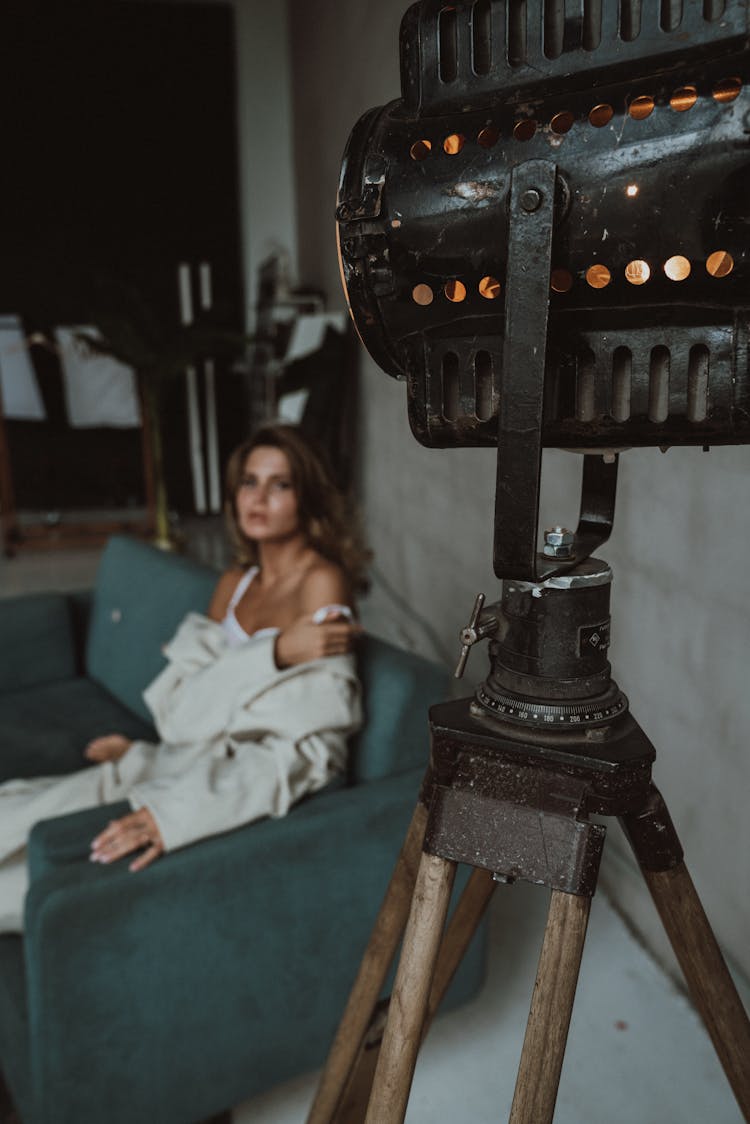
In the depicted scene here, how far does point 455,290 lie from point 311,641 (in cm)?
103

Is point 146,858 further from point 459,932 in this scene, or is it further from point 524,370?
point 524,370

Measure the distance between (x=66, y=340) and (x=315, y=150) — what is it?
210cm

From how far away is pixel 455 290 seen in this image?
67 centimetres

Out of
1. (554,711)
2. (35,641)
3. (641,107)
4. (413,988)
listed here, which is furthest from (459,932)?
(35,641)

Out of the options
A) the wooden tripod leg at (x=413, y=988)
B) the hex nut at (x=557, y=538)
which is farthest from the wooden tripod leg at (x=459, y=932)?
the hex nut at (x=557, y=538)

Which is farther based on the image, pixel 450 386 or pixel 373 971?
pixel 373 971

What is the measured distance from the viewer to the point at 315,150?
5.27m

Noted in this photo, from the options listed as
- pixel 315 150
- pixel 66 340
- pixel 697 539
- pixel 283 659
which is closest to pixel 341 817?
pixel 283 659

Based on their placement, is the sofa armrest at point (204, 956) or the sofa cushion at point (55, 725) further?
the sofa cushion at point (55, 725)

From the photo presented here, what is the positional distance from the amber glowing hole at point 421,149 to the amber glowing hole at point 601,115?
4.9 inches

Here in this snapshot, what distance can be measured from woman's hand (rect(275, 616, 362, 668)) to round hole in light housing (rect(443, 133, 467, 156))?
3.55ft

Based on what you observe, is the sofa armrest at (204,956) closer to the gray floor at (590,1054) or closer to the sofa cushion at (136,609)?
the gray floor at (590,1054)

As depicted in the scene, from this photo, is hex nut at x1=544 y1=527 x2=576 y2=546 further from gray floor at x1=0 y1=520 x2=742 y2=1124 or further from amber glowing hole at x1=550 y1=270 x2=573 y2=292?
gray floor at x1=0 y1=520 x2=742 y2=1124

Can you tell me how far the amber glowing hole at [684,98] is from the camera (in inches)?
21.8
